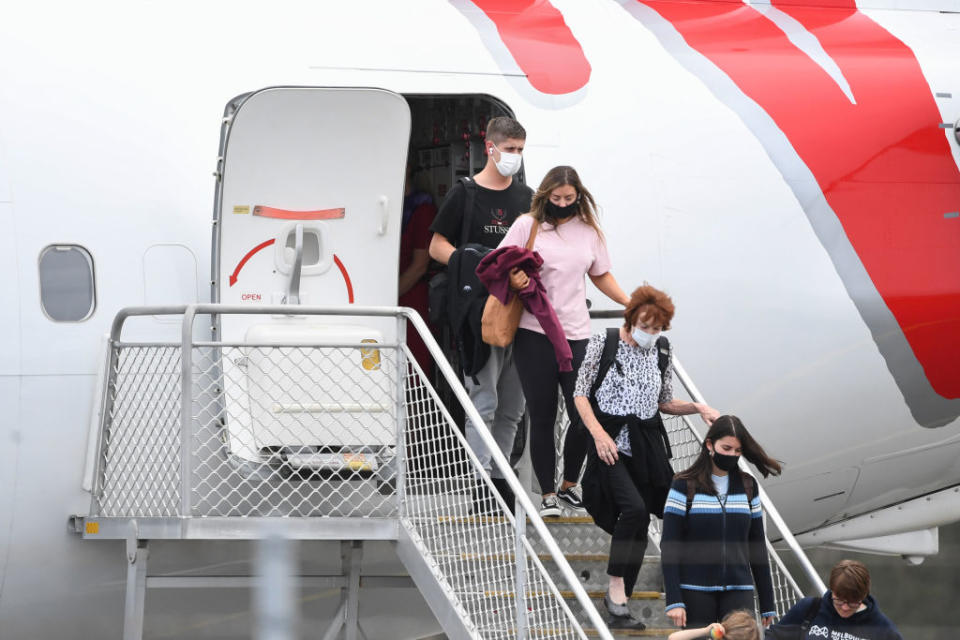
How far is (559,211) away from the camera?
229 inches

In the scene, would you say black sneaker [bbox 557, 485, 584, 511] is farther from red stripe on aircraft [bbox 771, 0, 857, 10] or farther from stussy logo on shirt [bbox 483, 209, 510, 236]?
red stripe on aircraft [bbox 771, 0, 857, 10]

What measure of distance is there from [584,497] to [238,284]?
2.06 meters

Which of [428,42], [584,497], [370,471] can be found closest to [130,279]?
[370,471]

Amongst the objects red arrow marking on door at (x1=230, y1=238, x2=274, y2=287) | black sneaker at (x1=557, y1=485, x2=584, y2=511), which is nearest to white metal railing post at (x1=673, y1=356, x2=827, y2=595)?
black sneaker at (x1=557, y1=485, x2=584, y2=511)

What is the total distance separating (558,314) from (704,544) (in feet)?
4.49

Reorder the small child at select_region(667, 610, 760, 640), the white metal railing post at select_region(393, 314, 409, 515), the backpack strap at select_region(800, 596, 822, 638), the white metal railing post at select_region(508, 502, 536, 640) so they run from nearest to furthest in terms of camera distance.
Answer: the small child at select_region(667, 610, 760, 640) → the backpack strap at select_region(800, 596, 822, 638) → the white metal railing post at select_region(508, 502, 536, 640) → the white metal railing post at select_region(393, 314, 409, 515)

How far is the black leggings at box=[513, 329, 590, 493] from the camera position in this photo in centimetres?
571

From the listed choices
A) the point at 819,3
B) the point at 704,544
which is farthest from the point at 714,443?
the point at 819,3

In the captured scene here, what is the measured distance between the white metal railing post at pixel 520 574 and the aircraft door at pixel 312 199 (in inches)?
60.7

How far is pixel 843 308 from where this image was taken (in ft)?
24.1

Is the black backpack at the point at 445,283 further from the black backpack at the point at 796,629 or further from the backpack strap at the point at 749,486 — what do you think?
the black backpack at the point at 796,629

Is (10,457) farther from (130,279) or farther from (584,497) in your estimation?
(584,497)

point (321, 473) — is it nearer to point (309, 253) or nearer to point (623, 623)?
point (309, 253)

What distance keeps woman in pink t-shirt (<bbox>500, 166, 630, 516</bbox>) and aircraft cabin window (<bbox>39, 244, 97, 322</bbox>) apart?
2080 mm
